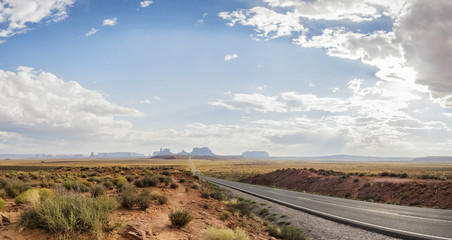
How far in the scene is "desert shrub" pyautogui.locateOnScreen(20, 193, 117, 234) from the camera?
6156 millimetres

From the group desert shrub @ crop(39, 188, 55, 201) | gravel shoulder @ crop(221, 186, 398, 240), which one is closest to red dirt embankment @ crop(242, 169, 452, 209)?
gravel shoulder @ crop(221, 186, 398, 240)

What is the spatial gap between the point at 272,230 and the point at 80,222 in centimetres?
761

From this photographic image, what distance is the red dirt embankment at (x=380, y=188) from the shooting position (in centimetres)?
2104

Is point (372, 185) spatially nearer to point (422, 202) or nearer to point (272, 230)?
point (422, 202)

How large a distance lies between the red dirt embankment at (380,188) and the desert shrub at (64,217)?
2310cm

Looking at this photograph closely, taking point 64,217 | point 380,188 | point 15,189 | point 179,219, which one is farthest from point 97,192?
point 380,188

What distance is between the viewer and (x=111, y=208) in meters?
8.02

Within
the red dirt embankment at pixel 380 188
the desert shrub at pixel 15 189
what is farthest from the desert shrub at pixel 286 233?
the red dirt embankment at pixel 380 188

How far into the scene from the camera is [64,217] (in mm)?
6445

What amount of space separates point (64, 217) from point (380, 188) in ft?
94.6

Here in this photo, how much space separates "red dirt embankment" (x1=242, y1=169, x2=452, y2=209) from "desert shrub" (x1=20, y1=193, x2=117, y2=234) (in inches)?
909

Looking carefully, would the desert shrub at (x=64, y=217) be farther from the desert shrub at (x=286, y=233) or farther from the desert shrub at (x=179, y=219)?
the desert shrub at (x=286, y=233)

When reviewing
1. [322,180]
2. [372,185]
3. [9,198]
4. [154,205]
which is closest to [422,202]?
[372,185]

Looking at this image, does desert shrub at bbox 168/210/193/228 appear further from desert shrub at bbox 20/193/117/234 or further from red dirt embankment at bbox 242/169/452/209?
red dirt embankment at bbox 242/169/452/209
